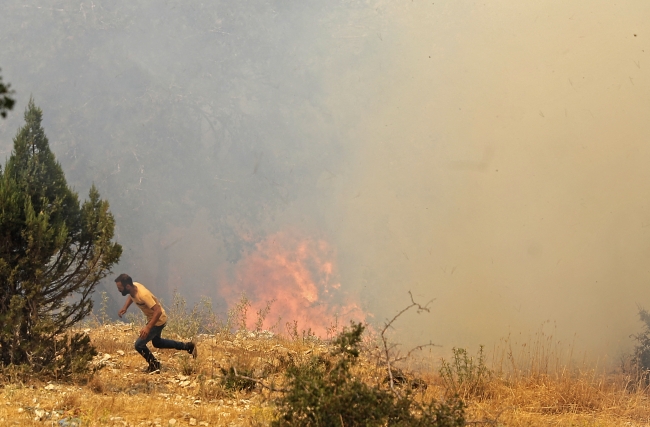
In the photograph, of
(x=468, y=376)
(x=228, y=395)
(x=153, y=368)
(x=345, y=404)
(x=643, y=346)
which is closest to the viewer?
(x=345, y=404)

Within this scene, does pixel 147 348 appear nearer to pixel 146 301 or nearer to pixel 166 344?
pixel 166 344

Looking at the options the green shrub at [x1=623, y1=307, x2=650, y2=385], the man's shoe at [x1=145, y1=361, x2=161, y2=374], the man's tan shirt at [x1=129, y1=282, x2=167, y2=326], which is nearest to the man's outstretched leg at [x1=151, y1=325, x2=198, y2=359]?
the man's tan shirt at [x1=129, y1=282, x2=167, y2=326]

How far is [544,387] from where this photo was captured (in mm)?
8867

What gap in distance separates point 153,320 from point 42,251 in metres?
2.14

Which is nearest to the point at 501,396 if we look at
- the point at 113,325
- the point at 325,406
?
the point at 325,406

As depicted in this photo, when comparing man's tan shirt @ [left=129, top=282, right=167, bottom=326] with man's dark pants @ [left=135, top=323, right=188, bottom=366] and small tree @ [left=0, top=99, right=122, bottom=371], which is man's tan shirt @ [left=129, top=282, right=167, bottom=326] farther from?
small tree @ [left=0, top=99, right=122, bottom=371]

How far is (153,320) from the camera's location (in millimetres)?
8727

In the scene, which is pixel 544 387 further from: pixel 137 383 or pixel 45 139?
pixel 45 139

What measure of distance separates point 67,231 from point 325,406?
5.00m

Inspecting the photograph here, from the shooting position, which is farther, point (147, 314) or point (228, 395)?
point (147, 314)

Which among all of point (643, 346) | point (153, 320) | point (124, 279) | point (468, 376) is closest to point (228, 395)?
point (153, 320)

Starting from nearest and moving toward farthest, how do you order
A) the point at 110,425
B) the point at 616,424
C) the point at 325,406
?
the point at 325,406
the point at 110,425
the point at 616,424

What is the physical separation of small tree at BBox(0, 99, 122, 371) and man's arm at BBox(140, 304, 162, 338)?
0.91 m

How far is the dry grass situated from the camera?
614 cm
